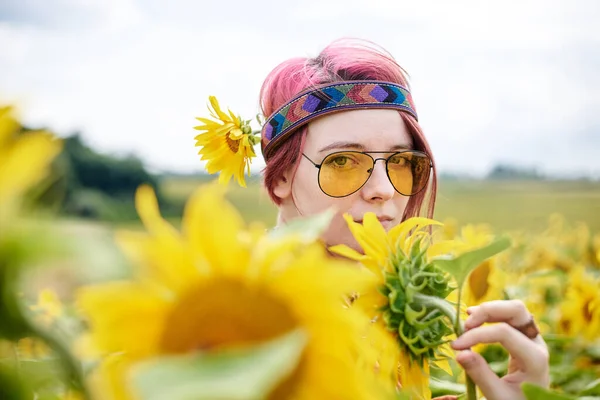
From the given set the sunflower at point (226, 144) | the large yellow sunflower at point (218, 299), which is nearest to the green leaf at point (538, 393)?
the large yellow sunflower at point (218, 299)

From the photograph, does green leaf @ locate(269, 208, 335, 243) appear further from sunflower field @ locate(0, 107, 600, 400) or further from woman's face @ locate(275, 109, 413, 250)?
woman's face @ locate(275, 109, 413, 250)

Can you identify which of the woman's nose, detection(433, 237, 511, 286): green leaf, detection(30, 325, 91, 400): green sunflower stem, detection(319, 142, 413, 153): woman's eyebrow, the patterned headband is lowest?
detection(30, 325, 91, 400): green sunflower stem

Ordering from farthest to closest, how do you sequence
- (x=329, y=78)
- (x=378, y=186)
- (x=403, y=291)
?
(x=329, y=78), (x=378, y=186), (x=403, y=291)

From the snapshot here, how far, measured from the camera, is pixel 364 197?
1.19m

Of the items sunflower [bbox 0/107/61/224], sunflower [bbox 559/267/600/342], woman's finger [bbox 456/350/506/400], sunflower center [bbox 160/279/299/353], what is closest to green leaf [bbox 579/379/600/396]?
woman's finger [bbox 456/350/506/400]

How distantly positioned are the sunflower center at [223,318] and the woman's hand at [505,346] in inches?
14.1

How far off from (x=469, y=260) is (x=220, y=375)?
14.8 inches

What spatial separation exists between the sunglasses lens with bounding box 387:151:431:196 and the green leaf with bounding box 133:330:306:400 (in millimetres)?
951

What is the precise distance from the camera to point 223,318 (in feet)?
1.14

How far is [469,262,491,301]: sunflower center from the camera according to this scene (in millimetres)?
1427

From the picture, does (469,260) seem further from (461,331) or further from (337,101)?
(337,101)

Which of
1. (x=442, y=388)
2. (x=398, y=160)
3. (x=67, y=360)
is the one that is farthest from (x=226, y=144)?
(x=67, y=360)

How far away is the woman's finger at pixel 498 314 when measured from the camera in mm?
687

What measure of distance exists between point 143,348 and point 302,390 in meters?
0.10
